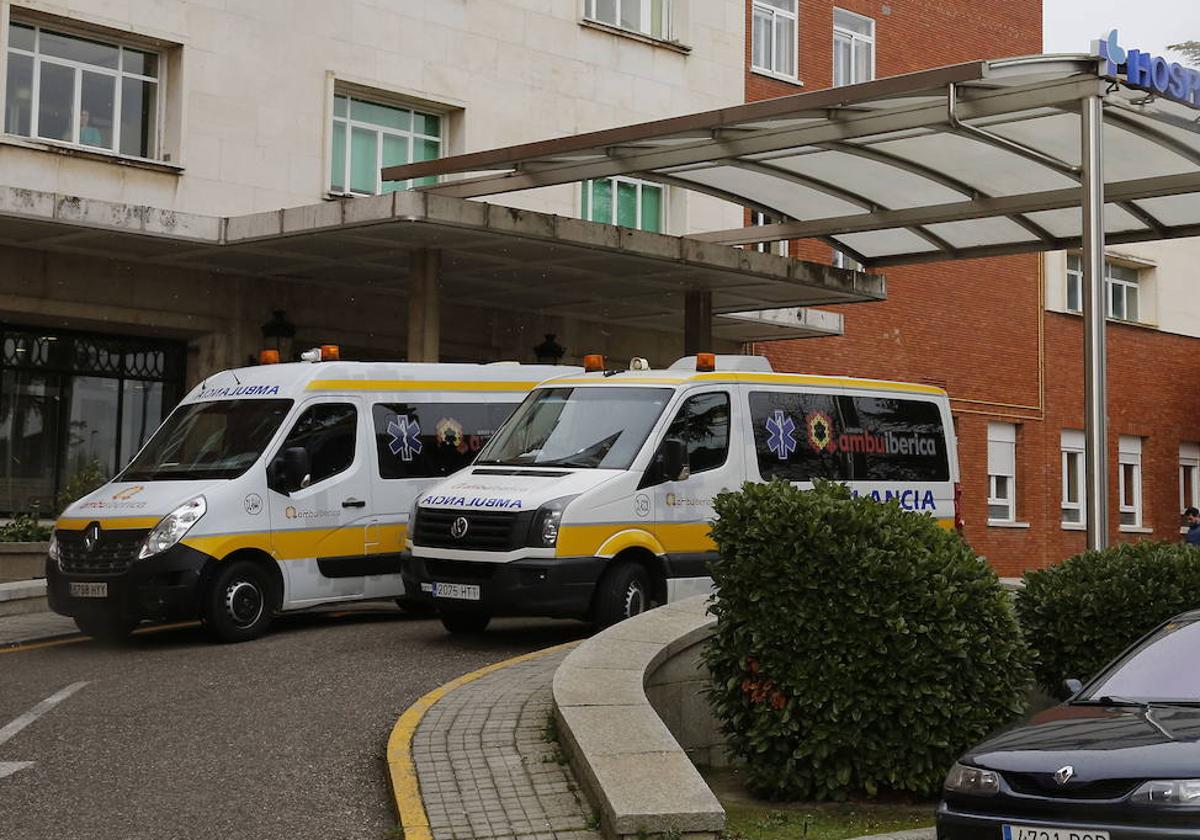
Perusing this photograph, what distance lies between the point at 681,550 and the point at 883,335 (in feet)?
58.1

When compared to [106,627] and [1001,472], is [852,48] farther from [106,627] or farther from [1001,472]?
[106,627]

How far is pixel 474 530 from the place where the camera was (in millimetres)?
13016

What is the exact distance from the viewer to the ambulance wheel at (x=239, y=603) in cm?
1356

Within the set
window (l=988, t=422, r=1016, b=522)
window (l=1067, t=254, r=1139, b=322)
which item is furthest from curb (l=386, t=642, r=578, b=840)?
window (l=1067, t=254, r=1139, b=322)

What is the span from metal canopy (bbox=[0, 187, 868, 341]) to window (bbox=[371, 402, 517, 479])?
271cm

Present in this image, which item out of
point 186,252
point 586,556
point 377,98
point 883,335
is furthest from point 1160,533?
point 586,556

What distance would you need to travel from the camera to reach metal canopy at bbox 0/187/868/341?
18031 millimetres

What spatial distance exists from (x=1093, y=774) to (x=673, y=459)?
7394 millimetres

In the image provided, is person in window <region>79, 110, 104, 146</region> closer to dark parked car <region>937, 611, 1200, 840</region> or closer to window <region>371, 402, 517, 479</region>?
window <region>371, 402, 517, 479</region>

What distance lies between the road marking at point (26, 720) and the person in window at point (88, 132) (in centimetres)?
1048

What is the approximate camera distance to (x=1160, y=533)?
121 ft

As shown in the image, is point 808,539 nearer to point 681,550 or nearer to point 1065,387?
point 681,550

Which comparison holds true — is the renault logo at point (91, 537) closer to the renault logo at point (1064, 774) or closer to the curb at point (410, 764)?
the curb at point (410, 764)

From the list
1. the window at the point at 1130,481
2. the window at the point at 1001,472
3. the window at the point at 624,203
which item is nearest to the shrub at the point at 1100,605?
the window at the point at 624,203
